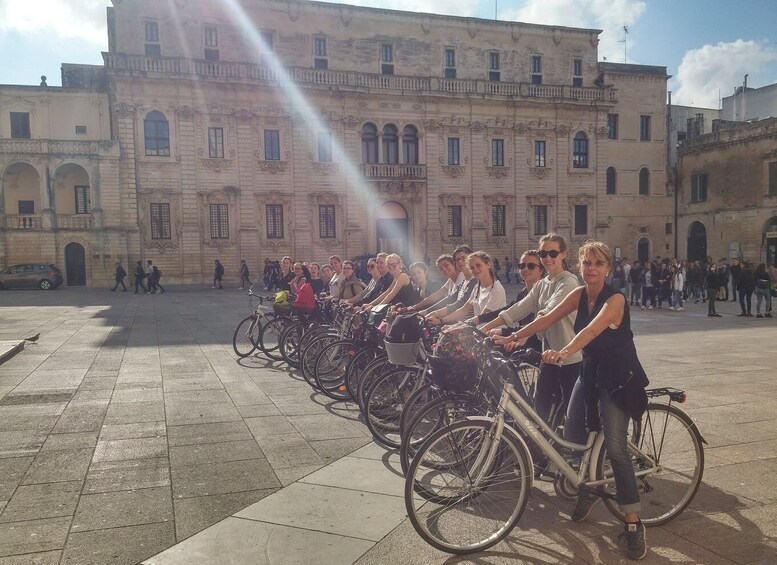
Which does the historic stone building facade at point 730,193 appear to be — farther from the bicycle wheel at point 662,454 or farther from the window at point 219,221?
the bicycle wheel at point 662,454

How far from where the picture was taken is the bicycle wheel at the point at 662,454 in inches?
162

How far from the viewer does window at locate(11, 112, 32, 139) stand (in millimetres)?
35562

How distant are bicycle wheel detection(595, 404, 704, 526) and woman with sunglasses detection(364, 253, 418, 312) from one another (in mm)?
3991

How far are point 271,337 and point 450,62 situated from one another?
34094 mm

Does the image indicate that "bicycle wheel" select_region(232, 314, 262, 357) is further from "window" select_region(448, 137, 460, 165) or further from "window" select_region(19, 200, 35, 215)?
"window" select_region(19, 200, 35, 215)

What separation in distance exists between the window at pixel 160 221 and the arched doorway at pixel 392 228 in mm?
12398

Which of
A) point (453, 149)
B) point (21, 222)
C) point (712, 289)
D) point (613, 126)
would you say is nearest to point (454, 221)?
point (453, 149)

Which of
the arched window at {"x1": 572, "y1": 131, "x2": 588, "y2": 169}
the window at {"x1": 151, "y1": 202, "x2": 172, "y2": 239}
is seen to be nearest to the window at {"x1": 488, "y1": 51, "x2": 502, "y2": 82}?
the arched window at {"x1": 572, "y1": 131, "x2": 588, "y2": 169}

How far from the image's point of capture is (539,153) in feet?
136

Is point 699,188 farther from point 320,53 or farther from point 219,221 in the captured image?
point 219,221

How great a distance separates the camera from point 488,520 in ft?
12.9

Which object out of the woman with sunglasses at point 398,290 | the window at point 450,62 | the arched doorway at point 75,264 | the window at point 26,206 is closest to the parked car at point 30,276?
the arched doorway at point 75,264

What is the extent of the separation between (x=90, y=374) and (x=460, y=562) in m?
7.48

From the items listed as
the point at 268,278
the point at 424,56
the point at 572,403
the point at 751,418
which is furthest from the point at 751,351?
the point at 424,56
